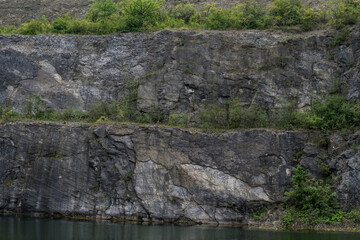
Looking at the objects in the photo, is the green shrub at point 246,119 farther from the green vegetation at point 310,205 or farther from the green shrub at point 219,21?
the green shrub at point 219,21

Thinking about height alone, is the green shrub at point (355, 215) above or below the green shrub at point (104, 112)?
below

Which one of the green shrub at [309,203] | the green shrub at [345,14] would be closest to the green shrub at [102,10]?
the green shrub at [345,14]

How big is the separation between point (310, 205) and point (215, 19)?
551 inches

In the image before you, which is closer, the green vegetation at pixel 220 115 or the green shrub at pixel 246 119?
the green vegetation at pixel 220 115

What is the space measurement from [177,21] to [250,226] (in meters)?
15.1

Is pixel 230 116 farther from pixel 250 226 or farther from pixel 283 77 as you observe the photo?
pixel 250 226

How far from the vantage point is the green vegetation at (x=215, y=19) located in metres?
29.0

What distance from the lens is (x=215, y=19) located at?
30.0 m

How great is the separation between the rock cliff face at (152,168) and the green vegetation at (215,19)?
28.6 ft

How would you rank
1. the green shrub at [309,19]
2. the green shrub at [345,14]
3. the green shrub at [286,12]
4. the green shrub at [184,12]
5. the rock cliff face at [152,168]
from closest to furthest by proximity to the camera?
the rock cliff face at [152,168]
the green shrub at [345,14]
the green shrub at [309,19]
the green shrub at [286,12]
the green shrub at [184,12]

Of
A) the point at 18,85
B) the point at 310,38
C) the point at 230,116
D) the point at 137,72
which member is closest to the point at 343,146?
the point at 230,116

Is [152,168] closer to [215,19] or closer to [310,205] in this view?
[310,205]

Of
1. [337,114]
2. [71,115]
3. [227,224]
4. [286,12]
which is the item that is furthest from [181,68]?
[227,224]

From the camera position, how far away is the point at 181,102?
27.0 m
